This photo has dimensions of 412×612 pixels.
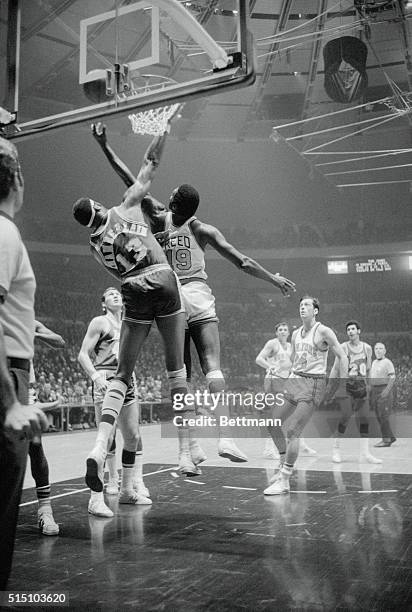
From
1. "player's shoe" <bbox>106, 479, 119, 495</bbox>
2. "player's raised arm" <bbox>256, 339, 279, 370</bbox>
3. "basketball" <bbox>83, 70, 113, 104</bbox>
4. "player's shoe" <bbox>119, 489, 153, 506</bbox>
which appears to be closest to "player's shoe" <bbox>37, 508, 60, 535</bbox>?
"player's shoe" <bbox>119, 489, 153, 506</bbox>

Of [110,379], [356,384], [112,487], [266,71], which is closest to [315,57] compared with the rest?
[266,71]

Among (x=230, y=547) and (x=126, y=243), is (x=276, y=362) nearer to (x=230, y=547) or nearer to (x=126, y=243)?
(x=230, y=547)

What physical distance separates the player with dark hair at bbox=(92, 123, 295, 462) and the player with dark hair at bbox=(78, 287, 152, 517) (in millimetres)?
1071

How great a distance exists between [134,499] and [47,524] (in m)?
1.30

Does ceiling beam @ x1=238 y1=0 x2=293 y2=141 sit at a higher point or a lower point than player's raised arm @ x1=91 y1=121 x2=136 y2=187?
higher

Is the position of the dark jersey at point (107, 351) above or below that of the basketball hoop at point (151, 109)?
below

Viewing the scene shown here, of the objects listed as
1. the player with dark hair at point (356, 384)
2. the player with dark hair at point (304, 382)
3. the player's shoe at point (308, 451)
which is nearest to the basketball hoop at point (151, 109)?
the player with dark hair at point (304, 382)

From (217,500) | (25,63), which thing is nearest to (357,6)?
(25,63)

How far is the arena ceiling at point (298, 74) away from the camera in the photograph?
13.1 meters

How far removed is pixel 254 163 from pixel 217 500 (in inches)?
746

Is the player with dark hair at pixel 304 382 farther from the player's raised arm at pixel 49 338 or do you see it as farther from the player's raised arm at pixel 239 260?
the player's raised arm at pixel 49 338

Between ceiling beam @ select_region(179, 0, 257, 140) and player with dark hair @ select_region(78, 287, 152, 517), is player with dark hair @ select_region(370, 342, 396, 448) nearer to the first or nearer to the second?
player with dark hair @ select_region(78, 287, 152, 517)

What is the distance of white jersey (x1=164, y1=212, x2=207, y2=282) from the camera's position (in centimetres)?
491

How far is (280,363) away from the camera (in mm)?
9203
